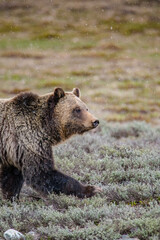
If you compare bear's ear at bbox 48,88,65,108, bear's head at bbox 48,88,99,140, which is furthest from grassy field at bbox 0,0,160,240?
bear's ear at bbox 48,88,65,108

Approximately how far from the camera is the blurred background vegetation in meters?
18.9

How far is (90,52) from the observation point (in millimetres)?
32312

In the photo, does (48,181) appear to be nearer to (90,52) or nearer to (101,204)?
(101,204)

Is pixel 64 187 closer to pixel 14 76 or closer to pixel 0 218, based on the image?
pixel 0 218

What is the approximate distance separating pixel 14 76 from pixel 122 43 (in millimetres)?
15501

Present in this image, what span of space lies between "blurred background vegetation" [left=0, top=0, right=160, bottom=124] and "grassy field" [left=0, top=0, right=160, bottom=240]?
54mm

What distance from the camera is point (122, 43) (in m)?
36.5

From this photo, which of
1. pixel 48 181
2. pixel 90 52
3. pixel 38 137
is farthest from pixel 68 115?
pixel 90 52

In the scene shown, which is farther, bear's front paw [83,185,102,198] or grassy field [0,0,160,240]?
bear's front paw [83,185,102,198]

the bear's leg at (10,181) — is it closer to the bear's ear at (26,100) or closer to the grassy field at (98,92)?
the grassy field at (98,92)

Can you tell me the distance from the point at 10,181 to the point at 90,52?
88.6ft

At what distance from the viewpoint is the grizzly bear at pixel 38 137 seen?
5707 mm

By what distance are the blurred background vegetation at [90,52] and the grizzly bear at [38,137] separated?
8.26m

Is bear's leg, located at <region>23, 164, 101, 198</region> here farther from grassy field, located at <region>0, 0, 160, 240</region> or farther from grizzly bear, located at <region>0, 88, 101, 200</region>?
grassy field, located at <region>0, 0, 160, 240</region>
